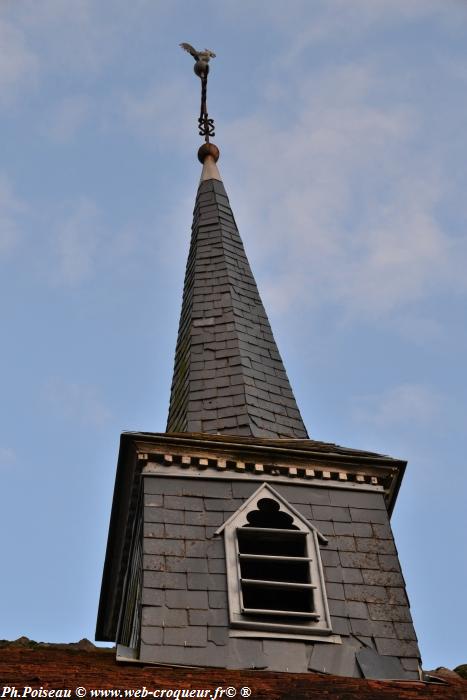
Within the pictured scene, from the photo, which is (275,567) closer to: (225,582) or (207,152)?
(225,582)

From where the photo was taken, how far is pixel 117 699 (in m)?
12.4

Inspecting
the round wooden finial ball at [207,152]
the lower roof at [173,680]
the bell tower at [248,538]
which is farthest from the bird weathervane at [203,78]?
the lower roof at [173,680]

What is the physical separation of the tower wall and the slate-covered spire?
171cm

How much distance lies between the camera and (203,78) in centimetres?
2558

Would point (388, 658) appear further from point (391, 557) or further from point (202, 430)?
point (202, 430)

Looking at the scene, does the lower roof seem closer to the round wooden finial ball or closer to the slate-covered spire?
the slate-covered spire

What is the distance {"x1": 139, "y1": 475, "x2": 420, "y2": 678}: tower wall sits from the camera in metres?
14.3

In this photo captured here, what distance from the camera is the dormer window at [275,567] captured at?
1483cm

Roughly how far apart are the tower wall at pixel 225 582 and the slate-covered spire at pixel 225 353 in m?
1.71

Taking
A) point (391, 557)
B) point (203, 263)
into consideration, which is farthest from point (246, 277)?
point (391, 557)

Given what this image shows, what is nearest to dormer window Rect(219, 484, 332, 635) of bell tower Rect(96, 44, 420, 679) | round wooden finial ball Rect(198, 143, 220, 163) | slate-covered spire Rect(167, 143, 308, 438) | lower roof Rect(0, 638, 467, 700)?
bell tower Rect(96, 44, 420, 679)

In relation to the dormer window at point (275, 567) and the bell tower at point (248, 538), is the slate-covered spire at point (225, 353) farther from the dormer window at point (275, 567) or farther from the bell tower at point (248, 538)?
the dormer window at point (275, 567)

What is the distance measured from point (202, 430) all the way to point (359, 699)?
5.49 meters

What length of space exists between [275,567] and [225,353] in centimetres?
410
